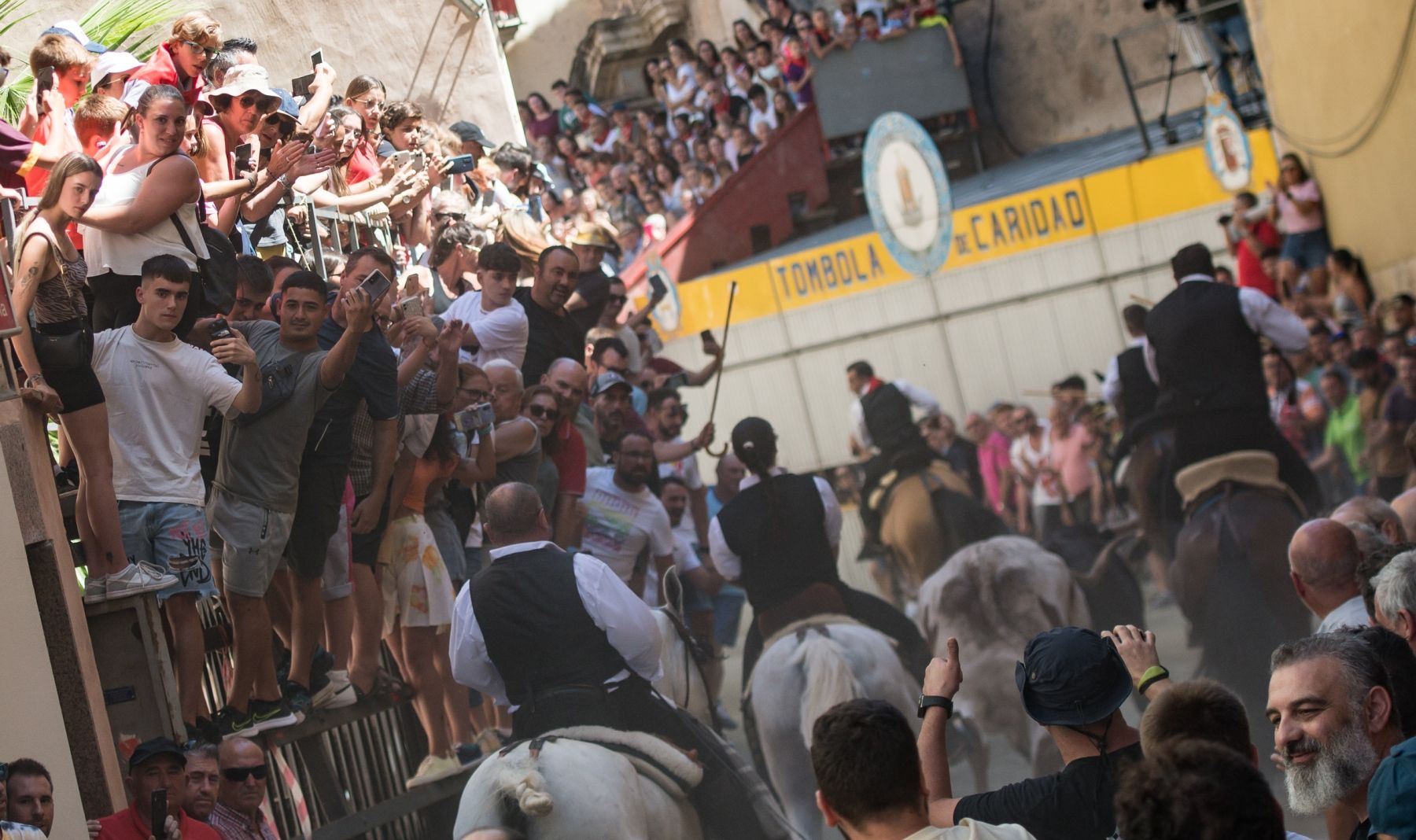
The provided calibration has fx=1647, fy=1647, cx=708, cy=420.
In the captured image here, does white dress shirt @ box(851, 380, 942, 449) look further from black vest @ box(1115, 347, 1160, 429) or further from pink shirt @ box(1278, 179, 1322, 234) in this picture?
pink shirt @ box(1278, 179, 1322, 234)

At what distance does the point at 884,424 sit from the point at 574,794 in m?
4.73

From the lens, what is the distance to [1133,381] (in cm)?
983

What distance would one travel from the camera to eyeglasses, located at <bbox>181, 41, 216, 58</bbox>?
5641 mm

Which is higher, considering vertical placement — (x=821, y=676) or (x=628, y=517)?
(x=628, y=517)

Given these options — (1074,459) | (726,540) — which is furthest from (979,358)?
(726,540)

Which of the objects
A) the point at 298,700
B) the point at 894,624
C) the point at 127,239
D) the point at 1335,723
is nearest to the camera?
the point at 1335,723

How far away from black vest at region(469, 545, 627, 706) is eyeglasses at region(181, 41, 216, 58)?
2.03 m

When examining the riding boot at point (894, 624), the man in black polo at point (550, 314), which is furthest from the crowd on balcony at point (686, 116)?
the riding boot at point (894, 624)

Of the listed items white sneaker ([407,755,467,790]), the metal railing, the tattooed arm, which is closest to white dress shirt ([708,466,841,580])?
white sneaker ([407,755,467,790])

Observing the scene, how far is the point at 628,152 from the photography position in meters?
8.92

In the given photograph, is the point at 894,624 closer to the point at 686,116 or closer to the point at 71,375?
the point at 686,116

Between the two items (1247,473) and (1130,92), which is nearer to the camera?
(1247,473)

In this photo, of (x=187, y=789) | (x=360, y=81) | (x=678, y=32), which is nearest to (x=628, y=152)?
(x=678, y=32)

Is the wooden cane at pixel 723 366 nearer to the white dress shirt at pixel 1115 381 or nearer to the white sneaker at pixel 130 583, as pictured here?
the white dress shirt at pixel 1115 381
